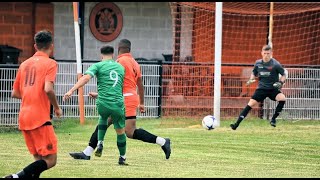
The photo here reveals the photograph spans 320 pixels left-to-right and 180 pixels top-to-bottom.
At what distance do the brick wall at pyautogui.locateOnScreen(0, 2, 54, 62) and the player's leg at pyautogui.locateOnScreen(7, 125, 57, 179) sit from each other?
588 inches

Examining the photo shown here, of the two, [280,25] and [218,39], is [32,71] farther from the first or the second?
[280,25]

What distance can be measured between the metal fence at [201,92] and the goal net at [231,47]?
0.03m

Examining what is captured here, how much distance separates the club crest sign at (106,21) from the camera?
25.6 meters

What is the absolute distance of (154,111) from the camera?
22.4 metres

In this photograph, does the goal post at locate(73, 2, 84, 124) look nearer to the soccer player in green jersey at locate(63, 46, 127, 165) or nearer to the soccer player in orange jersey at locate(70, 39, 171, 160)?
the soccer player in orange jersey at locate(70, 39, 171, 160)

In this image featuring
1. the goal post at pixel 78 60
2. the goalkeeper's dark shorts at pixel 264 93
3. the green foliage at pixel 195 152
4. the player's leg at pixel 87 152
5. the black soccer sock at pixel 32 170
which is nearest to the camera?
the black soccer sock at pixel 32 170

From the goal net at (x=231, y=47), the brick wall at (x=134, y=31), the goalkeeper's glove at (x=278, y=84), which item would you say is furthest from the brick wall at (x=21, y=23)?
the goalkeeper's glove at (x=278, y=84)

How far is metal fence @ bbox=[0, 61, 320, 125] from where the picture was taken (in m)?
21.8

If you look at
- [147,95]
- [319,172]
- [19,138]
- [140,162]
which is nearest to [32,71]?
[140,162]

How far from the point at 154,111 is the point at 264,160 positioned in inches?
347

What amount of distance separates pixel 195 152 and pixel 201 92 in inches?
306

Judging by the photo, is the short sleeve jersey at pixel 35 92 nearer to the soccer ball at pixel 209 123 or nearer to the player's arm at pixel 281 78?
the soccer ball at pixel 209 123

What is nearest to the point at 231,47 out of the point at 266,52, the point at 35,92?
the point at 266,52

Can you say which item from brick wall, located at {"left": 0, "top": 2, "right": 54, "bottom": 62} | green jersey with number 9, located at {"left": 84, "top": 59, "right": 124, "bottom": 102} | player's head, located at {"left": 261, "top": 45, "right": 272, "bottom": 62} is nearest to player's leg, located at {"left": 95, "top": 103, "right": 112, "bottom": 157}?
green jersey with number 9, located at {"left": 84, "top": 59, "right": 124, "bottom": 102}
